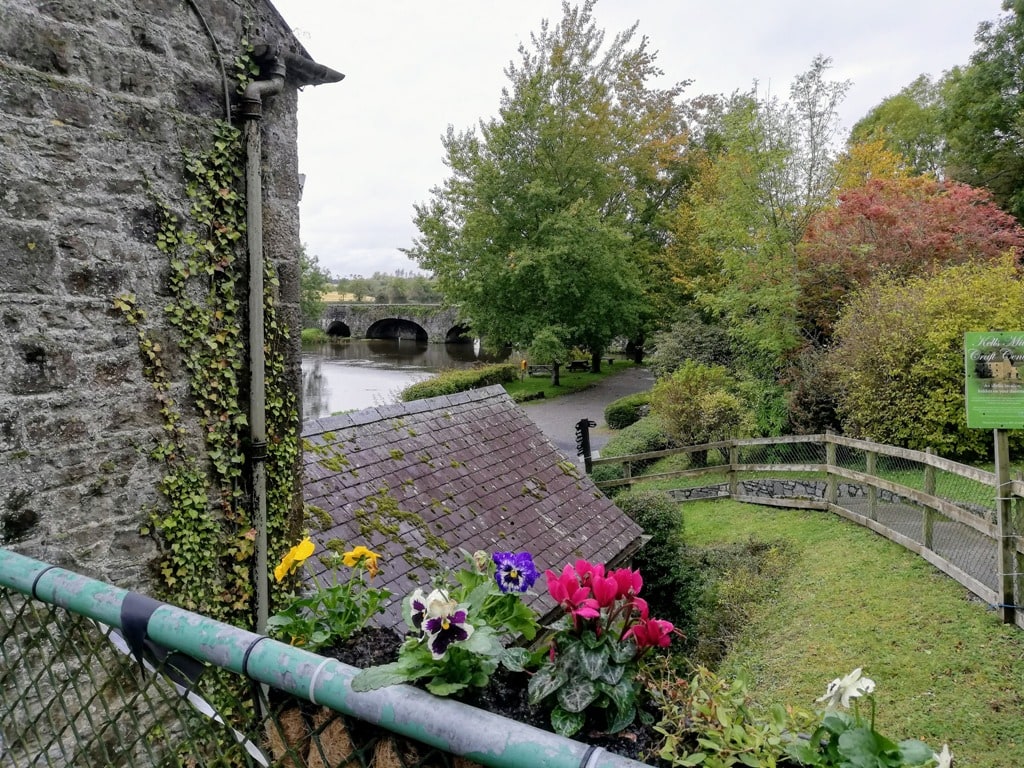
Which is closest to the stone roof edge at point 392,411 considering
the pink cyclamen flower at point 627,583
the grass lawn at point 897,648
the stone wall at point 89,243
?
the stone wall at point 89,243

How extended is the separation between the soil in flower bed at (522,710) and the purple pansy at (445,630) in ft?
0.36

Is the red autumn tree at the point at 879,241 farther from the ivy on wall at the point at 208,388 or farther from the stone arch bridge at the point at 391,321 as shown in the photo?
the stone arch bridge at the point at 391,321

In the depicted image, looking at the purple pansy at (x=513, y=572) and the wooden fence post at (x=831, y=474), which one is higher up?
the purple pansy at (x=513, y=572)

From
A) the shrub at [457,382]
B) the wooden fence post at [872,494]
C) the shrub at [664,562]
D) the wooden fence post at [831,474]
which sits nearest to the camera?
the shrub at [664,562]

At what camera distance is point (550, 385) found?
24641 millimetres

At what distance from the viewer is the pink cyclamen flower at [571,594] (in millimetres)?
1345

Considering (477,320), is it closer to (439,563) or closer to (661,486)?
(661,486)

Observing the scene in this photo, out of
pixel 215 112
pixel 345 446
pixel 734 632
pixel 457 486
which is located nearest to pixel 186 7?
pixel 215 112

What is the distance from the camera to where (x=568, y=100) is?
21.6m

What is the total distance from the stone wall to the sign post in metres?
5.93

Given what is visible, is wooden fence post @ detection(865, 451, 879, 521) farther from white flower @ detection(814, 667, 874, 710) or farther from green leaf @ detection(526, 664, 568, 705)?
green leaf @ detection(526, 664, 568, 705)

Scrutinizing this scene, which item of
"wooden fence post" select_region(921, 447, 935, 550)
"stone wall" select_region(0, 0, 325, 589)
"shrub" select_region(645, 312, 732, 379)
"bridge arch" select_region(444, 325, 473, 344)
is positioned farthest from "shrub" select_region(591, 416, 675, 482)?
"bridge arch" select_region(444, 325, 473, 344)

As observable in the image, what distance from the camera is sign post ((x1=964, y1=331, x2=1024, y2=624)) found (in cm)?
517

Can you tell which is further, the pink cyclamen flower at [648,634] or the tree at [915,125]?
the tree at [915,125]
